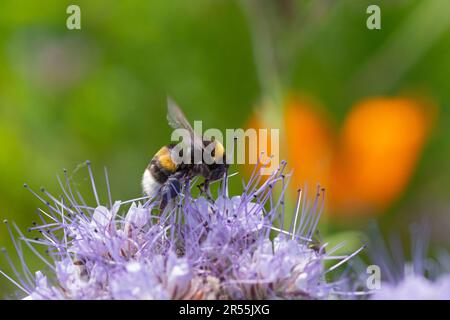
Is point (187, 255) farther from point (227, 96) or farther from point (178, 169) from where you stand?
point (227, 96)

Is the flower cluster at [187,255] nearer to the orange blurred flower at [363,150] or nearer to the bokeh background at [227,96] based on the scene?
the bokeh background at [227,96]

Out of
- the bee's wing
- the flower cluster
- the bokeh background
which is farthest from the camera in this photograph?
the bokeh background

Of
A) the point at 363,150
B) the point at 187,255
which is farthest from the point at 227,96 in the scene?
the point at 187,255

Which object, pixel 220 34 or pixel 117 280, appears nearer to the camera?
pixel 117 280

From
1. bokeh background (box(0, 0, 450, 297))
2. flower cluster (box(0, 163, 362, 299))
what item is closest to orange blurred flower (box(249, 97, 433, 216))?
bokeh background (box(0, 0, 450, 297))

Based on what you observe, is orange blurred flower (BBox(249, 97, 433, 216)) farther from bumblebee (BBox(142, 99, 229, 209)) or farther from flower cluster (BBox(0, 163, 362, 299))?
flower cluster (BBox(0, 163, 362, 299))
